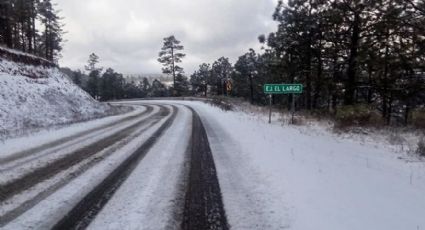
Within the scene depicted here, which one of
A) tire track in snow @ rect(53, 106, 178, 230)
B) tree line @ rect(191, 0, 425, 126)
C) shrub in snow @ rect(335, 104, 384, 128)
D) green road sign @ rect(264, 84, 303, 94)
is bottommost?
tire track in snow @ rect(53, 106, 178, 230)

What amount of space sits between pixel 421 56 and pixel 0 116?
18488 millimetres

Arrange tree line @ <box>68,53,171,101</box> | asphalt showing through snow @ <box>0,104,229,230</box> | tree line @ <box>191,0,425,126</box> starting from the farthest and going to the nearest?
tree line @ <box>68,53,171,101</box>
tree line @ <box>191,0,425,126</box>
asphalt showing through snow @ <box>0,104,229,230</box>

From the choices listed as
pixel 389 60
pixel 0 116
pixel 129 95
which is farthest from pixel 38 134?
pixel 129 95

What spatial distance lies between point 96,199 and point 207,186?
1908 mm

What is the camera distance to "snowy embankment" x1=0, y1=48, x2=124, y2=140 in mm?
19002

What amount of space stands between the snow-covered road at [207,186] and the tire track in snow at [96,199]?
0.02m

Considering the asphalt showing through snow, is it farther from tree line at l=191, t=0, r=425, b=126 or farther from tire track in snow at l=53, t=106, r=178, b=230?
tree line at l=191, t=0, r=425, b=126

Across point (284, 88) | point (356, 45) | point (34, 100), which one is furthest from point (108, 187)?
point (34, 100)

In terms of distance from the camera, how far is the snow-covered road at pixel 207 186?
5.27 m

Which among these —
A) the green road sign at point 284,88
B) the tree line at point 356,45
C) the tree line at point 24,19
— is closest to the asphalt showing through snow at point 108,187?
the green road sign at point 284,88

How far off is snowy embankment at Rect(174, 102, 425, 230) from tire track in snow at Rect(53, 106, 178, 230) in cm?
186

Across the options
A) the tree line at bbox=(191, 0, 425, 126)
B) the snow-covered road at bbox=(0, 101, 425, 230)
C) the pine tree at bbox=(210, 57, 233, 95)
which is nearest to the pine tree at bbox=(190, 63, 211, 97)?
the pine tree at bbox=(210, 57, 233, 95)

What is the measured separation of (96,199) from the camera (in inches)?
244

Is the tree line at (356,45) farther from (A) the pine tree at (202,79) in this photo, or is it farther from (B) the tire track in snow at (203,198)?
(A) the pine tree at (202,79)
